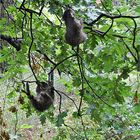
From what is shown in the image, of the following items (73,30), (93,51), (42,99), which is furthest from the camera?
(93,51)

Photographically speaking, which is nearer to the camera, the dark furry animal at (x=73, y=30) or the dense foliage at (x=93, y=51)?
the dark furry animal at (x=73, y=30)

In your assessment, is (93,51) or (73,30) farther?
(93,51)

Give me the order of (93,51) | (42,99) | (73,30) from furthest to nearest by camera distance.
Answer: (93,51), (42,99), (73,30)

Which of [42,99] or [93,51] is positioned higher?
[93,51]

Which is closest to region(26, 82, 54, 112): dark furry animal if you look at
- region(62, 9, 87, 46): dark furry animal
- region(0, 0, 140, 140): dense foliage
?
region(0, 0, 140, 140): dense foliage

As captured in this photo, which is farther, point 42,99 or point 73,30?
point 42,99

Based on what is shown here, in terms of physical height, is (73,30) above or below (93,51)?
below

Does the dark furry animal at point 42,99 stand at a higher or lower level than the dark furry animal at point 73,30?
lower

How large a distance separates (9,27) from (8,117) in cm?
254

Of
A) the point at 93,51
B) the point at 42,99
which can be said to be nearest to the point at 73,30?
the point at 42,99

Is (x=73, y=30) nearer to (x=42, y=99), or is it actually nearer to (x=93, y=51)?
(x=42, y=99)

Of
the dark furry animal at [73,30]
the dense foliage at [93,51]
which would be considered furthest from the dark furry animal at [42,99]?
the dark furry animal at [73,30]

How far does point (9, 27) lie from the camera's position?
141 cm

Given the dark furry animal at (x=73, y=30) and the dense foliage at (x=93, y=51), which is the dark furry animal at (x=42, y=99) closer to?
the dense foliage at (x=93, y=51)
